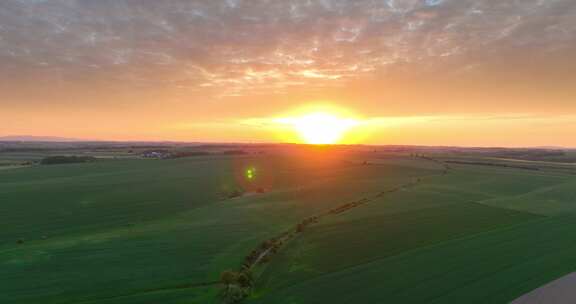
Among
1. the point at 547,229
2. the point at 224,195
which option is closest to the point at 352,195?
the point at 224,195

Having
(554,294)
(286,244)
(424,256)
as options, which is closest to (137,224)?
(286,244)

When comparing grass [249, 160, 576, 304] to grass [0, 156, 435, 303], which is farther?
grass [0, 156, 435, 303]

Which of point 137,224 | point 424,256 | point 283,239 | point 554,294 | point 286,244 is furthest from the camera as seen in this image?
point 137,224

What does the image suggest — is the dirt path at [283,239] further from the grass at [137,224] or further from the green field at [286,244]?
the grass at [137,224]

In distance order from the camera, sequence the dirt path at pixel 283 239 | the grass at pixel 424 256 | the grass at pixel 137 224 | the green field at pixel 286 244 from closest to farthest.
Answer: the grass at pixel 424 256
the green field at pixel 286 244
the grass at pixel 137 224
the dirt path at pixel 283 239

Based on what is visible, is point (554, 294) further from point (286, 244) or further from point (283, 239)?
point (283, 239)

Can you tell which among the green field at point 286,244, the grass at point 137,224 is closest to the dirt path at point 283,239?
the green field at point 286,244

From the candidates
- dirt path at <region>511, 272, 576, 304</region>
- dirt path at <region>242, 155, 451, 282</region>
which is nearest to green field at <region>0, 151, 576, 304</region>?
dirt path at <region>511, 272, 576, 304</region>

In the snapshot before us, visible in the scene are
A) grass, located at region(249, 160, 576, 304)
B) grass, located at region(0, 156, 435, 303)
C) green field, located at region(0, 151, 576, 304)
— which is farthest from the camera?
grass, located at region(0, 156, 435, 303)

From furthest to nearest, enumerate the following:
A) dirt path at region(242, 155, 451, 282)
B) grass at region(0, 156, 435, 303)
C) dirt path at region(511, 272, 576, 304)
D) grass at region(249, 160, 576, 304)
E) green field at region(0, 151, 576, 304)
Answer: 1. dirt path at region(242, 155, 451, 282)
2. grass at region(0, 156, 435, 303)
3. green field at region(0, 151, 576, 304)
4. grass at region(249, 160, 576, 304)
5. dirt path at region(511, 272, 576, 304)

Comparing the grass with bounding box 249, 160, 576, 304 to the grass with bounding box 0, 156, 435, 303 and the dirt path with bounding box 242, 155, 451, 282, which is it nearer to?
the dirt path with bounding box 242, 155, 451, 282
